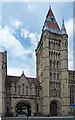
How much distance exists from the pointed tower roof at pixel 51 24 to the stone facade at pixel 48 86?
1.80 ft

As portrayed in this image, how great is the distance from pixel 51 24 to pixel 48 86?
23567 mm

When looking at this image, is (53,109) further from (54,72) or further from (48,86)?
(54,72)

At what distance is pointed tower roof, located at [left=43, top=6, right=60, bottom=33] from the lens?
185ft

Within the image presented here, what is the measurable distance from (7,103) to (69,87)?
20.7 m

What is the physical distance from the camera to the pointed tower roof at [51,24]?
56344 mm

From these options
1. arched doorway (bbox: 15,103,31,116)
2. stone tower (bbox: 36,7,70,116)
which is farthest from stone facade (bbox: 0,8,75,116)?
arched doorway (bbox: 15,103,31,116)

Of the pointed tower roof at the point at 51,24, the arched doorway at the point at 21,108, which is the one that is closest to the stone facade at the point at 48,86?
the pointed tower roof at the point at 51,24

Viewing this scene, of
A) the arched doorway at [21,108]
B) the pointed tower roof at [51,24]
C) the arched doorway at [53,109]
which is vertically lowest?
the arched doorway at [21,108]

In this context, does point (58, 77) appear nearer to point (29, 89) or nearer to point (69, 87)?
point (69, 87)

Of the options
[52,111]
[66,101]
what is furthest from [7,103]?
[66,101]

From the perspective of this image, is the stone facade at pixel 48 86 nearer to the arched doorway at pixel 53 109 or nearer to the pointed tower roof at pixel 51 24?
the arched doorway at pixel 53 109

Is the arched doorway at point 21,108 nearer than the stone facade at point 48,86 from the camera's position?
No

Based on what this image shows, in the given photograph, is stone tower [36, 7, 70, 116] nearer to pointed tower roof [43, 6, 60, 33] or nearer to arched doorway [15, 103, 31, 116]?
pointed tower roof [43, 6, 60, 33]

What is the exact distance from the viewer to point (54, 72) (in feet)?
174
